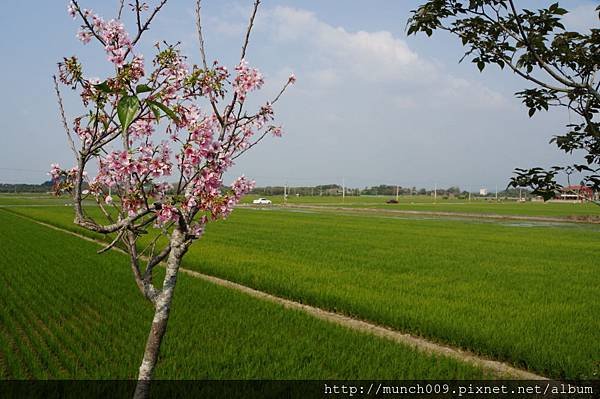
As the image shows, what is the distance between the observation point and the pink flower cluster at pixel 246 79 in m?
3.16

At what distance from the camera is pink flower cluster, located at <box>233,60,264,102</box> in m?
3.16

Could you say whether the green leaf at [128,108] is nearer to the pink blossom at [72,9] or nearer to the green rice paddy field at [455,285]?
the pink blossom at [72,9]

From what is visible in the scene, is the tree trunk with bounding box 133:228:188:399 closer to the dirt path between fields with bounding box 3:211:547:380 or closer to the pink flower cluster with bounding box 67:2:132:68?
the pink flower cluster with bounding box 67:2:132:68

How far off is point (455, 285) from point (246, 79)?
9.41 metres

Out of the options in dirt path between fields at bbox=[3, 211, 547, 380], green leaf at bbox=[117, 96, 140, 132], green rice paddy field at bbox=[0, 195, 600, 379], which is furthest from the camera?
green rice paddy field at bbox=[0, 195, 600, 379]

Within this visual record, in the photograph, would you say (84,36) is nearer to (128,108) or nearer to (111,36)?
(111,36)

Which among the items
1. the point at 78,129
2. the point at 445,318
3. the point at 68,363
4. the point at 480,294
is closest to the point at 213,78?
the point at 78,129

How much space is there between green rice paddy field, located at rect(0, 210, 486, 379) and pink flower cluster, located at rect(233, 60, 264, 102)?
11.6 feet

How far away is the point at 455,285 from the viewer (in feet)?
36.8

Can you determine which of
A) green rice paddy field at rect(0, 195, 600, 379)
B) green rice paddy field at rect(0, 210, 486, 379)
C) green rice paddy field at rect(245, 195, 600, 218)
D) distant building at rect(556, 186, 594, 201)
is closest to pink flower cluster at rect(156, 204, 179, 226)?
distant building at rect(556, 186, 594, 201)

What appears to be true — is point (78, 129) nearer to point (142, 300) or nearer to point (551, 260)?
point (142, 300)

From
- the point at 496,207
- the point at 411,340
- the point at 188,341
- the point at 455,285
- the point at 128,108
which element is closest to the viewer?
the point at 128,108

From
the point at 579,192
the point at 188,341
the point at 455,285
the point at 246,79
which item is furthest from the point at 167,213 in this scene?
the point at 455,285

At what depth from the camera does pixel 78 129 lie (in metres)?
3.41
